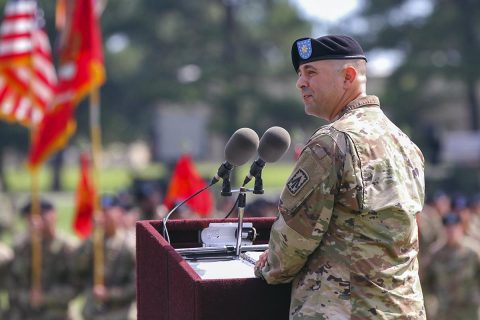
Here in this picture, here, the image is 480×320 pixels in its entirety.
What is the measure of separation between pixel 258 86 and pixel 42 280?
2320cm

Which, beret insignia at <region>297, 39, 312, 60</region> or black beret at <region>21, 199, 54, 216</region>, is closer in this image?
beret insignia at <region>297, 39, 312, 60</region>

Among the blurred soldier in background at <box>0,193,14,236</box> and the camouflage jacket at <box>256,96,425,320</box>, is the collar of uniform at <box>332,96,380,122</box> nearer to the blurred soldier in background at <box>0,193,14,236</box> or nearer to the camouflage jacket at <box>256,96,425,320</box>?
the camouflage jacket at <box>256,96,425,320</box>

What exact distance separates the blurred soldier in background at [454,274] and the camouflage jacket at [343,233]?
6.96 meters

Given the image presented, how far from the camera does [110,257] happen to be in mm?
9211

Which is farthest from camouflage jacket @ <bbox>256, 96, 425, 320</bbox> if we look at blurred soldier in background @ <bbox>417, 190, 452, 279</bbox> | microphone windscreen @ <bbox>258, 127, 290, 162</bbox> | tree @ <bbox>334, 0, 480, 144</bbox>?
tree @ <bbox>334, 0, 480, 144</bbox>

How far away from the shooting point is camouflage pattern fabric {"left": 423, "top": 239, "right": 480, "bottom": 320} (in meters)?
9.64

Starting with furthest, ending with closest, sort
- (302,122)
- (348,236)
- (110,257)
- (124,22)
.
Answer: (124,22), (302,122), (110,257), (348,236)

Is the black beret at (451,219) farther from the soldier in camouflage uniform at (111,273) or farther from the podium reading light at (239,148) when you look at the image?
the podium reading light at (239,148)

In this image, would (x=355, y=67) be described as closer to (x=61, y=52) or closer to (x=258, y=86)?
(x=61, y=52)

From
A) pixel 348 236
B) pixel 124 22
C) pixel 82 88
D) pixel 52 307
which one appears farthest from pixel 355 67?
pixel 124 22

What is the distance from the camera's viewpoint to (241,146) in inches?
127

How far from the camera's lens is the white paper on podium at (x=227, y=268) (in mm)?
2891

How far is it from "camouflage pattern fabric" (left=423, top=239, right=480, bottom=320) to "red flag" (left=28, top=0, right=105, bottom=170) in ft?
13.7

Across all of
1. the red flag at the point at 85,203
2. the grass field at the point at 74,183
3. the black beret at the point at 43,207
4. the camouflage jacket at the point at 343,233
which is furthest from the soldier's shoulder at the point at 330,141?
the grass field at the point at 74,183
